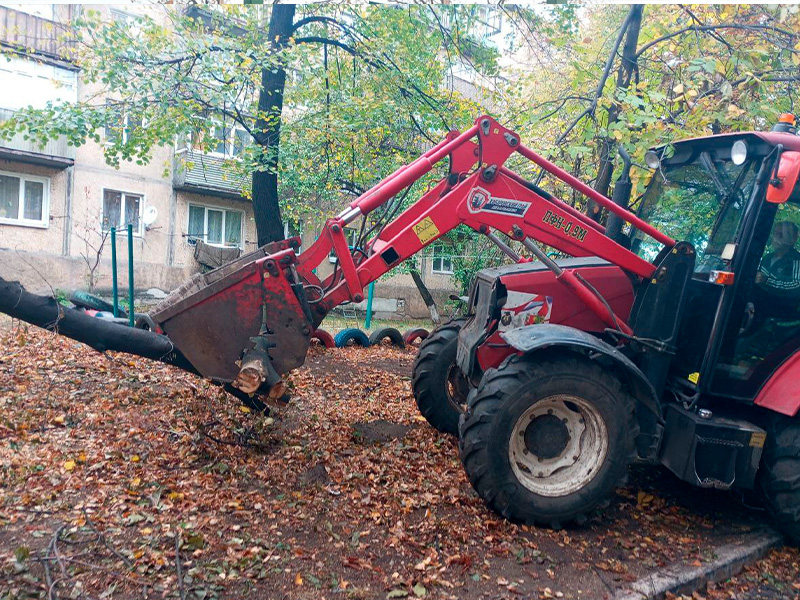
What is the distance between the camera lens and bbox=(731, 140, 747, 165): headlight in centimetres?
420

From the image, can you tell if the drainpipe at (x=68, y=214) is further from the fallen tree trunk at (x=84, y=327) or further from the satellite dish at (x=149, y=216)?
the fallen tree trunk at (x=84, y=327)

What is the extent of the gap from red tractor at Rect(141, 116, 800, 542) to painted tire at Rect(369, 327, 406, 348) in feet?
19.4

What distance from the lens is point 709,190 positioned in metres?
4.77

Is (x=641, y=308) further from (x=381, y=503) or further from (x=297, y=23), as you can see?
(x=297, y=23)

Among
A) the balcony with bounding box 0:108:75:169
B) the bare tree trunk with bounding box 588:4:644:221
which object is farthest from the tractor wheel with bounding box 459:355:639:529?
the balcony with bounding box 0:108:75:169

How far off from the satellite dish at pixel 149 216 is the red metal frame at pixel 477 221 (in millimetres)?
15975

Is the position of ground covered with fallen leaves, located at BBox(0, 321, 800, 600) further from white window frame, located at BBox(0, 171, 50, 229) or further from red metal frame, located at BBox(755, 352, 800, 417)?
white window frame, located at BBox(0, 171, 50, 229)

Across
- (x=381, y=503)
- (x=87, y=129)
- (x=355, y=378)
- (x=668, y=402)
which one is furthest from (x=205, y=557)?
(x=87, y=129)

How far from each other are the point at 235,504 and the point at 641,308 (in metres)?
3.16

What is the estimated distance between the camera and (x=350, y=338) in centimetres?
1047

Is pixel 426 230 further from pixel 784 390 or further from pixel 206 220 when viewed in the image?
pixel 206 220

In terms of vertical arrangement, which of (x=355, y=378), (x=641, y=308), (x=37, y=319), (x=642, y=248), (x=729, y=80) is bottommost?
(x=355, y=378)

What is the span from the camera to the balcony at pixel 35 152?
16.0 metres

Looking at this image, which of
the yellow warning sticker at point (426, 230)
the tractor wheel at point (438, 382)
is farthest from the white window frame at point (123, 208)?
the yellow warning sticker at point (426, 230)
